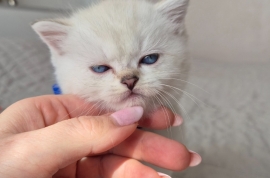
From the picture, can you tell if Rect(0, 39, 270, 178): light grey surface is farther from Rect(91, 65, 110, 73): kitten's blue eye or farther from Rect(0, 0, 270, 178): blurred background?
Rect(91, 65, 110, 73): kitten's blue eye

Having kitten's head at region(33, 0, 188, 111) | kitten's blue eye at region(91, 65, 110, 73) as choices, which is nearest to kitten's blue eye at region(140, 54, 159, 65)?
kitten's head at region(33, 0, 188, 111)

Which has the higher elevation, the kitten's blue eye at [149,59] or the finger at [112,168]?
the kitten's blue eye at [149,59]

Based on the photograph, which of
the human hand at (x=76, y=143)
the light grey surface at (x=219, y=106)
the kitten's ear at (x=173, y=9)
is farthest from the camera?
the light grey surface at (x=219, y=106)

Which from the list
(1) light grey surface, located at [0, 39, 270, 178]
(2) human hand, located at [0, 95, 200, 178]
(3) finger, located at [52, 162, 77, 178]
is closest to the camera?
(2) human hand, located at [0, 95, 200, 178]

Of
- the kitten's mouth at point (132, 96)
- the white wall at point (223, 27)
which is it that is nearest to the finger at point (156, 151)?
the kitten's mouth at point (132, 96)

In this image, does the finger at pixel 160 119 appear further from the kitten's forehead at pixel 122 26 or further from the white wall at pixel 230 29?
the white wall at pixel 230 29

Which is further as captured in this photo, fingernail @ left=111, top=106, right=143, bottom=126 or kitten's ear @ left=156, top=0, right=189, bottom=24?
kitten's ear @ left=156, top=0, right=189, bottom=24
